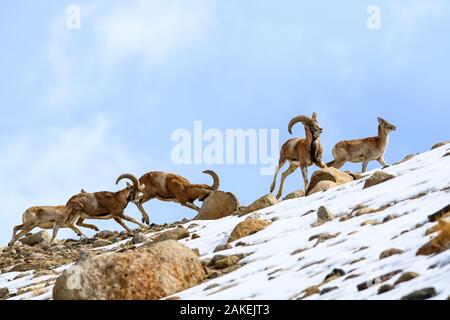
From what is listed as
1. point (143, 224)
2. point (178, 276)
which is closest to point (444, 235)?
point (178, 276)

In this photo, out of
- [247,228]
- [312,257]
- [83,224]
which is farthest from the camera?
[83,224]

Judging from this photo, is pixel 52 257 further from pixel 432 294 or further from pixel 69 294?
pixel 432 294

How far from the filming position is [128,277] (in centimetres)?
920

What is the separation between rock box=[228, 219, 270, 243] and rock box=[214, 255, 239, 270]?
1.81 m

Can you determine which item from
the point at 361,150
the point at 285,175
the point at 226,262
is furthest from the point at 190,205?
the point at 226,262

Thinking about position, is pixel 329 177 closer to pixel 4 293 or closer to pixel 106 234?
pixel 106 234

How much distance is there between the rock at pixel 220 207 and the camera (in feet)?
66.5

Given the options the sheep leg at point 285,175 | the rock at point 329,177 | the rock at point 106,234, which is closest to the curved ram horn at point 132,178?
the rock at point 106,234

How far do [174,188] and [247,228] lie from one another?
1316 cm

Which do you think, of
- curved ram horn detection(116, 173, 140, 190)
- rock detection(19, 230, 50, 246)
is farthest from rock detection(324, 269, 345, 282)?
rock detection(19, 230, 50, 246)

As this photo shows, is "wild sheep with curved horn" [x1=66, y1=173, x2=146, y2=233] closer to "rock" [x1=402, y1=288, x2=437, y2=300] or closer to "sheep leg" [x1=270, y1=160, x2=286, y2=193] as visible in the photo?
"sheep leg" [x1=270, y1=160, x2=286, y2=193]

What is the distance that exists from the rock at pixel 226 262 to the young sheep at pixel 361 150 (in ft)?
47.1

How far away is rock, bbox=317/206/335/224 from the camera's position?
11.8 metres
